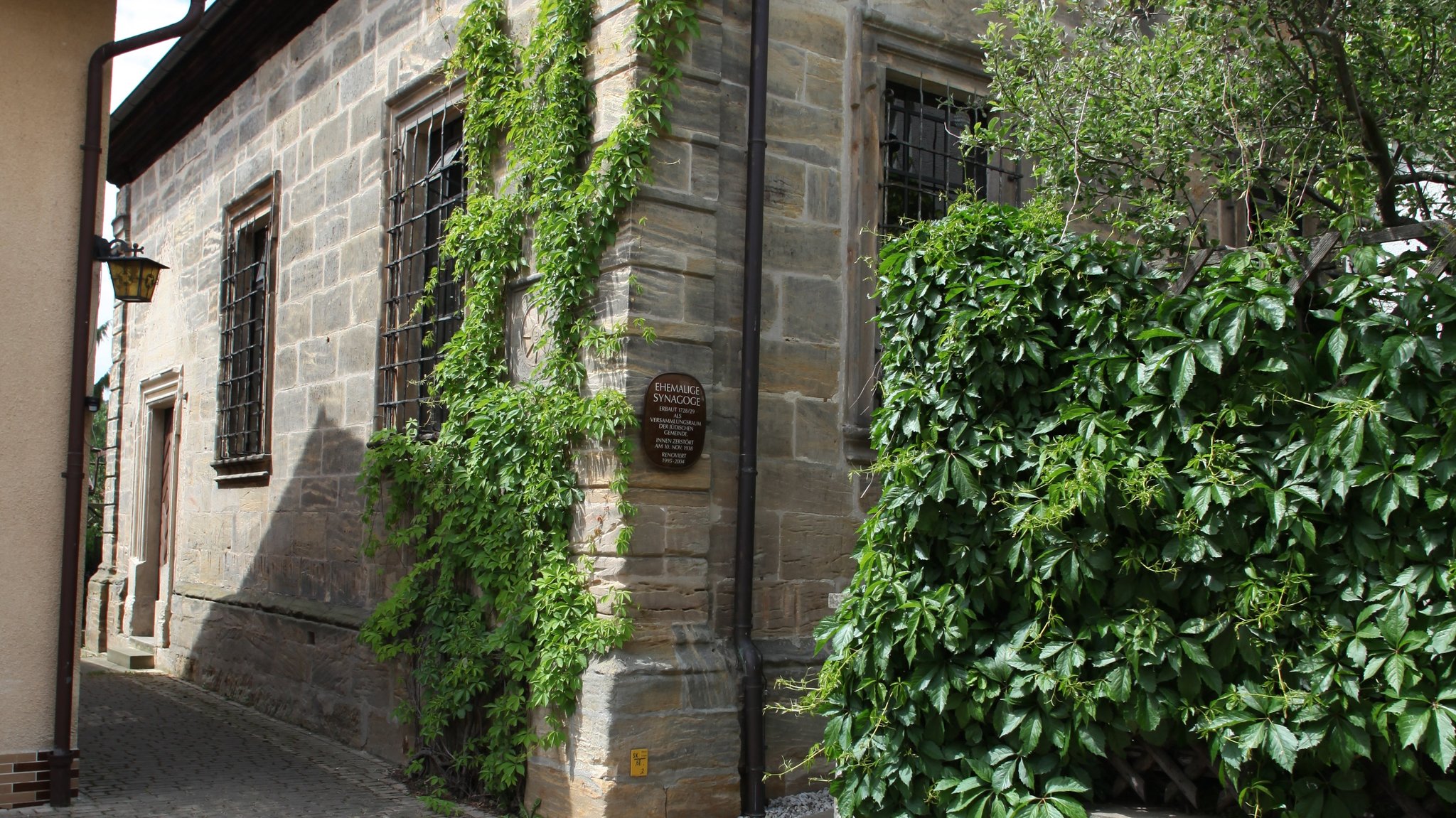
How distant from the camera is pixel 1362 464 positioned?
3385 millimetres

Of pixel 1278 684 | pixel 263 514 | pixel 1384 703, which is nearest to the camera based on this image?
pixel 1384 703

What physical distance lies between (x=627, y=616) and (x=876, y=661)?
1.45 m

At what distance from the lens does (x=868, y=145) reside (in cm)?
659

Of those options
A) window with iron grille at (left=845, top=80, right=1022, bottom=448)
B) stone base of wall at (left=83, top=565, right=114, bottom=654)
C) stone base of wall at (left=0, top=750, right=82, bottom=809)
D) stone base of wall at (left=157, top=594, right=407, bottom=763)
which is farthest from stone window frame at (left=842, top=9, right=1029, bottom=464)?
stone base of wall at (left=83, top=565, right=114, bottom=654)

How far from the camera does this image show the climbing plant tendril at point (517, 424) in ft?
18.3

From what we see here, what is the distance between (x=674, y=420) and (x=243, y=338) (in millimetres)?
5900

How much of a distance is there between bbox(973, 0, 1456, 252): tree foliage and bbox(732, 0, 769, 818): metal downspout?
1.11m

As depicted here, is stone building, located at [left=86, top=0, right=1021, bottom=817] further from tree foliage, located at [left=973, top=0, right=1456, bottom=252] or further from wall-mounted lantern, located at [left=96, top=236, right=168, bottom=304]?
wall-mounted lantern, located at [left=96, top=236, right=168, bottom=304]

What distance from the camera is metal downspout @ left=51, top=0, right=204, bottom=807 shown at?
5.65 m

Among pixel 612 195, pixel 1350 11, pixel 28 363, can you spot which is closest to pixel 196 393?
pixel 28 363

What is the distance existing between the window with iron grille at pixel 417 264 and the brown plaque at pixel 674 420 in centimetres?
209

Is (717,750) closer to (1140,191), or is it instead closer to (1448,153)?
(1140,191)

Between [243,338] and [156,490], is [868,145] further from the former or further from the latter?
[156,490]

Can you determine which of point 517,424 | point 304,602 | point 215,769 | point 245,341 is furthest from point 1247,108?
point 245,341
